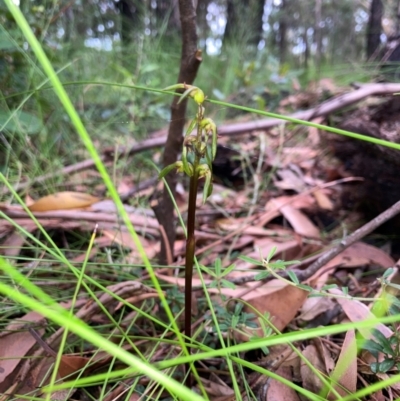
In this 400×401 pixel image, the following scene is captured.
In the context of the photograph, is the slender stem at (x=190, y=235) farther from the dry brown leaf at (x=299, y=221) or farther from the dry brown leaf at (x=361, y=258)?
the dry brown leaf at (x=299, y=221)

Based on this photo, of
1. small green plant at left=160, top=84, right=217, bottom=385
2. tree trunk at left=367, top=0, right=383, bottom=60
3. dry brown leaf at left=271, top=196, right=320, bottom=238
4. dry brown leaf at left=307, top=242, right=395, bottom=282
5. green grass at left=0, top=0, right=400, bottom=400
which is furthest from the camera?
tree trunk at left=367, top=0, right=383, bottom=60

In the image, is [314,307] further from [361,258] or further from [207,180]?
[207,180]

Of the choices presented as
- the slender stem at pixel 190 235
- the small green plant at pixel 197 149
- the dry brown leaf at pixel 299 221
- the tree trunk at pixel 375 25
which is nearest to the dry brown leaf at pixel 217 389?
the slender stem at pixel 190 235

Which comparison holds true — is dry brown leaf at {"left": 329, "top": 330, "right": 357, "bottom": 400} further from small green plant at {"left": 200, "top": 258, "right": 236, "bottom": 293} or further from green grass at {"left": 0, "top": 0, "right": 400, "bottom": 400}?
small green plant at {"left": 200, "top": 258, "right": 236, "bottom": 293}

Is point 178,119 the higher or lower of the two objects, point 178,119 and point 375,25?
the lower

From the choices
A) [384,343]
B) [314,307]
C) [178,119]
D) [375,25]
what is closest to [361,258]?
[314,307]

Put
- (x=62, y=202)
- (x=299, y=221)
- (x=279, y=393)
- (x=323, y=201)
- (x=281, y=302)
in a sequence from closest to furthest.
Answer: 1. (x=279, y=393)
2. (x=281, y=302)
3. (x=62, y=202)
4. (x=299, y=221)
5. (x=323, y=201)

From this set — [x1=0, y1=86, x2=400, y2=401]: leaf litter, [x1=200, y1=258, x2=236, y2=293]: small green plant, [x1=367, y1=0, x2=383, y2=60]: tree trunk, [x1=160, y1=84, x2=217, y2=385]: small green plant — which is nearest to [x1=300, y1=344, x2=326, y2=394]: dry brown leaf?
[x1=0, y1=86, x2=400, y2=401]: leaf litter
